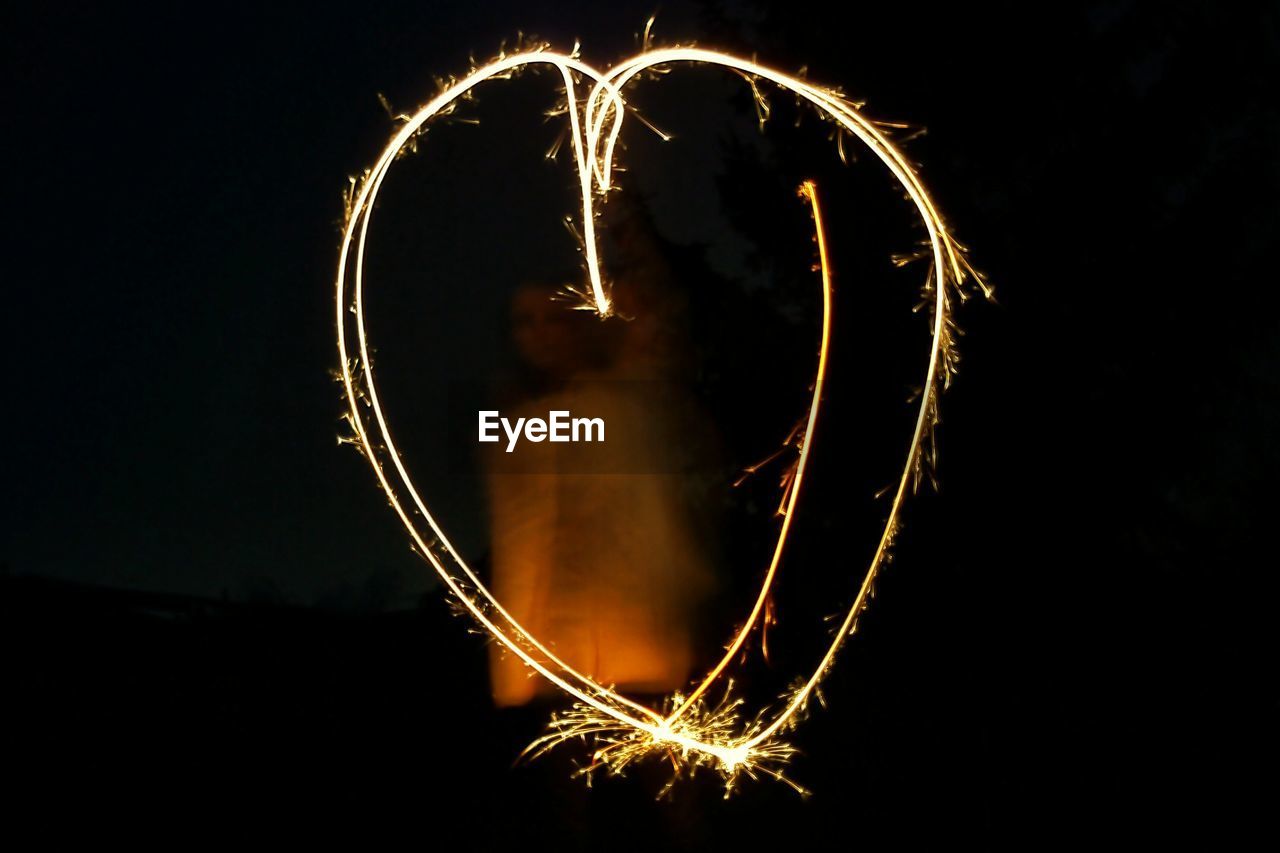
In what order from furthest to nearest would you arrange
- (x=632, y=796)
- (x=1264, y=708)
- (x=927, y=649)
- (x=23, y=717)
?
(x=927, y=649), (x=1264, y=708), (x=632, y=796), (x=23, y=717)

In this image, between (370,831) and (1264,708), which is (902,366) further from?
(370,831)

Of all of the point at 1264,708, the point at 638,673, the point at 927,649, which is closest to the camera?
the point at 638,673

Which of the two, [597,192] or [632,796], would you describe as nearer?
[597,192]

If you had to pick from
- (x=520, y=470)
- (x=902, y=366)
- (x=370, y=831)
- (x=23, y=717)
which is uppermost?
(x=902, y=366)

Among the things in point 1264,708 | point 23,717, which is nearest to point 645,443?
point 1264,708

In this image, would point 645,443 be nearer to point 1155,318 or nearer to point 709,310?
point 709,310


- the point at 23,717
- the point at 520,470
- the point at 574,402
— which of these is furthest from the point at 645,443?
the point at 23,717

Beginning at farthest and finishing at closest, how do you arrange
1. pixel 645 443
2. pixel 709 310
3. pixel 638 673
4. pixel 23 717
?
pixel 709 310 < pixel 645 443 < pixel 638 673 < pixel 23 717

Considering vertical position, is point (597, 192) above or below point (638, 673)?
above

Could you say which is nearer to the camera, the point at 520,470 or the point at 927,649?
the point at 520,470
